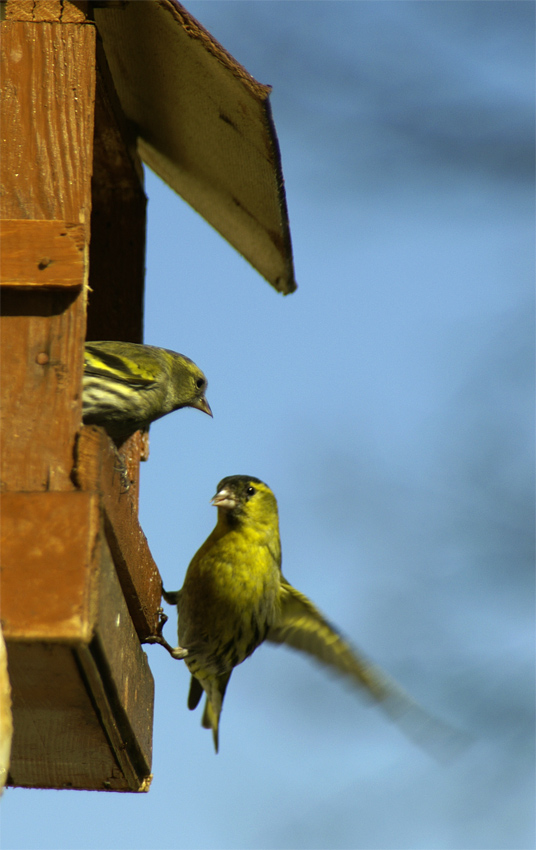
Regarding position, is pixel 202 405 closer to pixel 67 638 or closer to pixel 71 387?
pixel 71 387

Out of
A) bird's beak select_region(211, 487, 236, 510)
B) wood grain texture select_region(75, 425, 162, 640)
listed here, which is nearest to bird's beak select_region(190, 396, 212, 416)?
bird's beak select_region(211, 487, 236, 510)

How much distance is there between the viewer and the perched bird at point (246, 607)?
406 cm

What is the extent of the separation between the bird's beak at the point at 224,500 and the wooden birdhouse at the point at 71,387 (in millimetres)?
809

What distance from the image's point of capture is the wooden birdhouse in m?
2.11

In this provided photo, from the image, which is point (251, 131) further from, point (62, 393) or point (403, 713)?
point (403, 713)

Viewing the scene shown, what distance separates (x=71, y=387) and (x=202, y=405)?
2259 millimetres

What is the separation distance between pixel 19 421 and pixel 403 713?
7.16 ft

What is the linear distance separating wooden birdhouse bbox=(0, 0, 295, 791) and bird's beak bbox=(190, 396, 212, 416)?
1.04 meters

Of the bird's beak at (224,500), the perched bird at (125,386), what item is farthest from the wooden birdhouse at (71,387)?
the bird's beak at (224,500)

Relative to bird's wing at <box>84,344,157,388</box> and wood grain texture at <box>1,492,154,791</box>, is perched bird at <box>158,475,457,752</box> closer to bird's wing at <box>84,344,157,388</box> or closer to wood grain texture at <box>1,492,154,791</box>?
bird's wing at <box>84,344,157,388</box>

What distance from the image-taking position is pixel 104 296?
4.27m

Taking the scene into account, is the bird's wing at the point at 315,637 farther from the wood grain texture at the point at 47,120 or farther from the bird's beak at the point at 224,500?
the wood grain texture at the point at 47,120

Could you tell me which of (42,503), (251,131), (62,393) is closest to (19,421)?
(62,393)

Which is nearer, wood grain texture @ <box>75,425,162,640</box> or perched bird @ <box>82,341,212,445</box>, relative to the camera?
wood grain texture @ <box>75,425,162,640</box>
